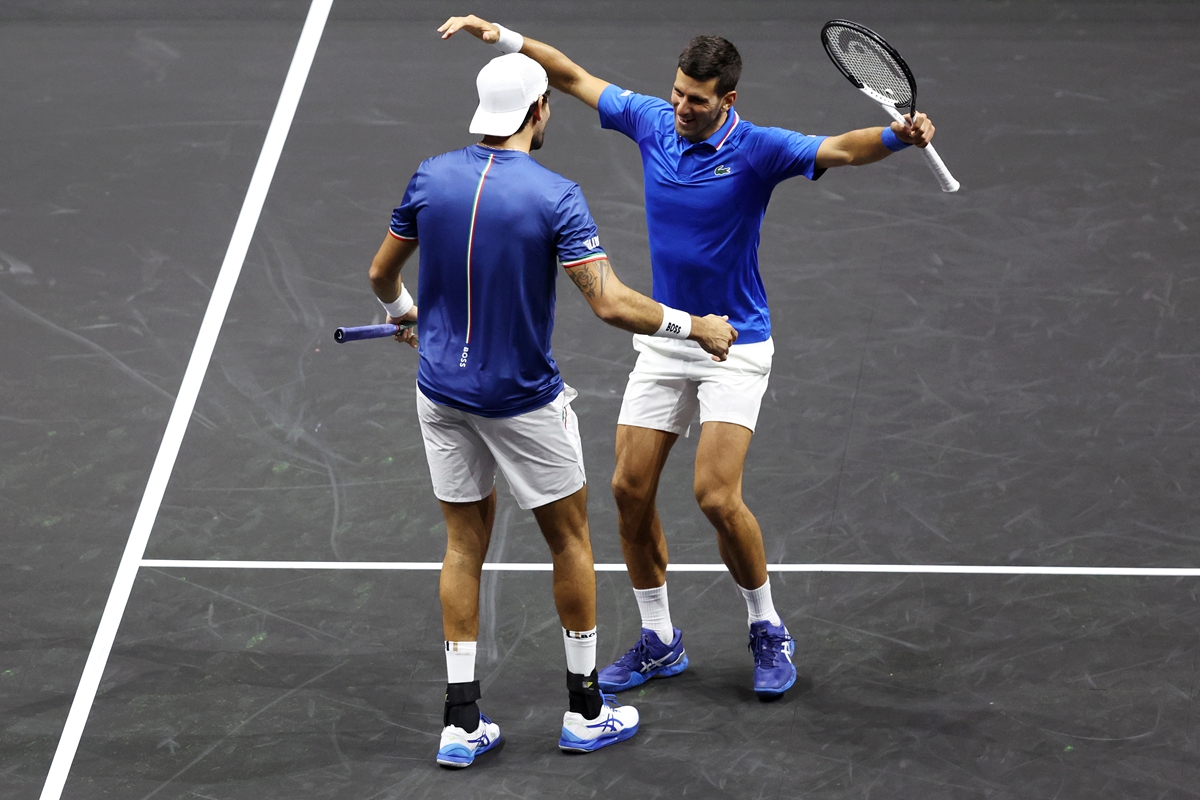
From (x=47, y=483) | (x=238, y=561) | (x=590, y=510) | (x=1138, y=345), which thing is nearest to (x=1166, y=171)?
(x=1138, y=345)

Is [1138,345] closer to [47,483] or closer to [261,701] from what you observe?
[261,701]

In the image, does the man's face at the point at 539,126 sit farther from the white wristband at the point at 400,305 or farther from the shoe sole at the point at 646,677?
the shoe sole at the point at 646,677

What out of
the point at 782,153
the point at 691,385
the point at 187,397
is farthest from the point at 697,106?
the point at 187,397

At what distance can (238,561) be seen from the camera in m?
6.22

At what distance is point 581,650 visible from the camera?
16.9 ft

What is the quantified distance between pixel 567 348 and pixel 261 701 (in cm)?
264

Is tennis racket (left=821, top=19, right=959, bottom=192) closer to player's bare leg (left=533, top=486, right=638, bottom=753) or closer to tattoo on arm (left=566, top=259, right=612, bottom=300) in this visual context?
tattoo on arm (left=566, top=259, right=612, bottom=300)

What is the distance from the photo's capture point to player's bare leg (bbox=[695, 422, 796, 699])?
5344 millimetres

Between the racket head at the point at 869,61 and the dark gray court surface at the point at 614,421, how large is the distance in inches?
69.8

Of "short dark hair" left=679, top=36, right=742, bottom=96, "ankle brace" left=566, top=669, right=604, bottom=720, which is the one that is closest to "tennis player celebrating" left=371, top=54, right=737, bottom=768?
"ankle brace" left=566, top=669, right=604, bottom=720

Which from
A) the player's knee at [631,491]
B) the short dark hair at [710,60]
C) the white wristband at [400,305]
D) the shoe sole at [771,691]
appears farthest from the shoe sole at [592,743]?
the short dark hair at [710,60]

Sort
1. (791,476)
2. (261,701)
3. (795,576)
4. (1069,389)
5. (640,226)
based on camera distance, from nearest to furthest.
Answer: (261,701) → (795,576) → (791,476) → (1069,389) → (640,226)

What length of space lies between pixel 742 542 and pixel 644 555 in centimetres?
37

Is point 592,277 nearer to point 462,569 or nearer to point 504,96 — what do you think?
point 504,96
